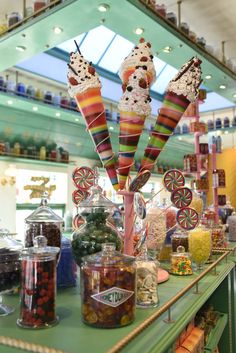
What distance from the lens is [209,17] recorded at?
13.2 ft

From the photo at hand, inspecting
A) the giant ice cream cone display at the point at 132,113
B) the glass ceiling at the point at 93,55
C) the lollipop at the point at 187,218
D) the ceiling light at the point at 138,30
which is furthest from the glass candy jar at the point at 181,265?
the glass ceiling at the point at 93,55

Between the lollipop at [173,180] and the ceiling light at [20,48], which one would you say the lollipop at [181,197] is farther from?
the ceiling light at [20,48]

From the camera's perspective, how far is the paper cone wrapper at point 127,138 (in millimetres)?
1445

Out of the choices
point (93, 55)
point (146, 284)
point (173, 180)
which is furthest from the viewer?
point (93, 55)

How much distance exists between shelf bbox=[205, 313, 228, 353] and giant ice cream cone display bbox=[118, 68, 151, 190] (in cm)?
95

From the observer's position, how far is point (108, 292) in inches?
38.4

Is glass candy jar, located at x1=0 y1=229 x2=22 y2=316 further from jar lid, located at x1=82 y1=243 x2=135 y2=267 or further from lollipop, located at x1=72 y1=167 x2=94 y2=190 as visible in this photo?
lollipop, located at x1=72 y1=167 x2=94 y2=190

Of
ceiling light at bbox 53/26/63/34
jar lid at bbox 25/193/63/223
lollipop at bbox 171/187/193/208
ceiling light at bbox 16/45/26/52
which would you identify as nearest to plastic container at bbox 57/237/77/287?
jar lid at bbox 25/193/63/223

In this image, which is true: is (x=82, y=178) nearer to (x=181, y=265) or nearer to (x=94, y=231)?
(x=94, y=231)

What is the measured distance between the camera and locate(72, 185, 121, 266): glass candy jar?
4.12 feet

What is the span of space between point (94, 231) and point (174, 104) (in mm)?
649

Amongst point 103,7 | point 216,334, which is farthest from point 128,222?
point 103,7

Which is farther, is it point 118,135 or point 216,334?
point 118,135

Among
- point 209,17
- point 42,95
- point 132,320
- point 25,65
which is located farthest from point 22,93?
point 132,320
